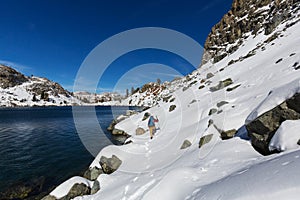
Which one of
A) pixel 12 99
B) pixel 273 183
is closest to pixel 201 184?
pixel 273 183

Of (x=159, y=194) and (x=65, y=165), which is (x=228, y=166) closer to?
(x=159, y=194)

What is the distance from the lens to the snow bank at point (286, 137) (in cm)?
505

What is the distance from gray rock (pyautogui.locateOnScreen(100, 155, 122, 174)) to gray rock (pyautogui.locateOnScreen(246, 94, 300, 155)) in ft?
28.5

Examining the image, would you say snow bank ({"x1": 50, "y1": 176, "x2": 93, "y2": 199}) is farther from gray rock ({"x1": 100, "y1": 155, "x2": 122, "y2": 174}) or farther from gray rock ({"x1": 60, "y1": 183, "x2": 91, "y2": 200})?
gray rock ({"x1": 100, "y1": 155, "x2": 122, "y2": 174})

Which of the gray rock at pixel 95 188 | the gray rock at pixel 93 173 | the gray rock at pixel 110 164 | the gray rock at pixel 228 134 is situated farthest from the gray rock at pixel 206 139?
the gray rock at pixel 93 173

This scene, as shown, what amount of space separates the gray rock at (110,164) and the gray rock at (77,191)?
2.06 m

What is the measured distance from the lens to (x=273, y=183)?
3096 mm

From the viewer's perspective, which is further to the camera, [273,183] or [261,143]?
[261,143]

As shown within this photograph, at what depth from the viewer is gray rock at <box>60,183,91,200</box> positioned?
8.95 meters

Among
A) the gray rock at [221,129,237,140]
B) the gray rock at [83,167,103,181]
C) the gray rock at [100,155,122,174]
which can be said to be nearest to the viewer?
the gray rock at [221,129,237,140]

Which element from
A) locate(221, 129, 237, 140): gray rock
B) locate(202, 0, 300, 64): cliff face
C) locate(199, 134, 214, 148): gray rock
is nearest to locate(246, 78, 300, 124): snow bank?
locate(221, 129, 237, 140): gray rock

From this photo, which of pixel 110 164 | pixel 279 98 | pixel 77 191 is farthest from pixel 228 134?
pixel 77 191

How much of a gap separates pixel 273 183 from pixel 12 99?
21991 cm

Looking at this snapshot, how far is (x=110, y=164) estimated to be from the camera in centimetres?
1166
